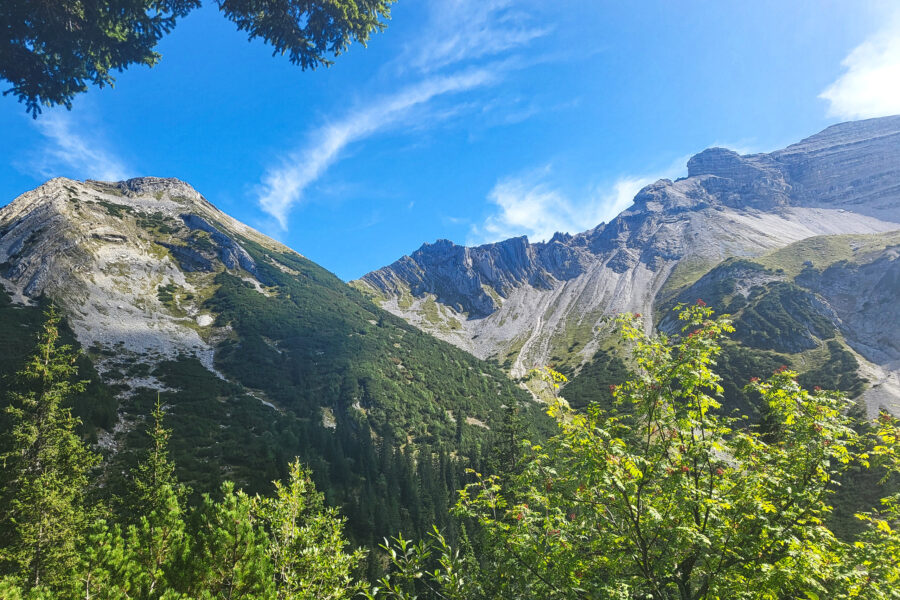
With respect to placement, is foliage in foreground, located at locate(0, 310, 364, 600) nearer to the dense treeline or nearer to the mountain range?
the dense treeline

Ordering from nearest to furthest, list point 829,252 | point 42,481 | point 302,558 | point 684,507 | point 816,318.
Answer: point 684,507 < point 302,558 < point 42,481 < point 816,318 < point 829,252

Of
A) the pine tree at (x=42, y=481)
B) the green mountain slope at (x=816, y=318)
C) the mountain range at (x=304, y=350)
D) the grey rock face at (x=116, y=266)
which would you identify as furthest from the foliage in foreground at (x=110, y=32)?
the green mountain slope at (x=816, y=318)

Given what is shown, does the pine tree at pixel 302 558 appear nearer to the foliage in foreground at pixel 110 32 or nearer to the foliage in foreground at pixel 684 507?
the foliage in foreground at pixel 684 507

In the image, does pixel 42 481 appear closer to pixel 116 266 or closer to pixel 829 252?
pixel 116 266

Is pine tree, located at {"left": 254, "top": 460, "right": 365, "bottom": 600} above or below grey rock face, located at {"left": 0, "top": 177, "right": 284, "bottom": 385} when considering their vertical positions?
below

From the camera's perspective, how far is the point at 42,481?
53.7 ft

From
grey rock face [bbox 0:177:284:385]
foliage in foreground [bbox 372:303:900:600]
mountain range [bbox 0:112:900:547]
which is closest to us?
foliage in foreground [bbox 372:303:900:600]

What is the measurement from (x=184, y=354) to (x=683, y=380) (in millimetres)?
101653

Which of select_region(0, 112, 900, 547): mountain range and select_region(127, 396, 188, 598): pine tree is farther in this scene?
select_region(0, 112, 900, 547): mountain range

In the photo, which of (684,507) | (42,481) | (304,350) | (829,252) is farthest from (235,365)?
(829,252)

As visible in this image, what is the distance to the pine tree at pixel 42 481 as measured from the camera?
51.5 ft

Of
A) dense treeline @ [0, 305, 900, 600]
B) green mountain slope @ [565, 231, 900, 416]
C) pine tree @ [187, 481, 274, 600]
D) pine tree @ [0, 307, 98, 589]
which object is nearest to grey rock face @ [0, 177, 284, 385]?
pine tree @ [0, 307, 98, 589]

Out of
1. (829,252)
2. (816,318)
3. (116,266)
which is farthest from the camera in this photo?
(829,252)

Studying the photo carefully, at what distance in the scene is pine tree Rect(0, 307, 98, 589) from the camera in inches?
618
